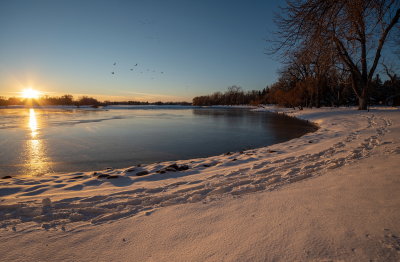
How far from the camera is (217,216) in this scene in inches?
106

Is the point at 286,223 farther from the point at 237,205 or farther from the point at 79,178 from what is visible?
the point at 79,178

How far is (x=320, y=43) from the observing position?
15.7ft

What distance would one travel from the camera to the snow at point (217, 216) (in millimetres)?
1965

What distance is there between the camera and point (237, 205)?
2.97 metres

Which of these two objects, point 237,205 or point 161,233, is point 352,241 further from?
point 161,233

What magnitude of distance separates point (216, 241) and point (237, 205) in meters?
0.93

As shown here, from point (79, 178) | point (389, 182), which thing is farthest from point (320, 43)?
point (79, 178)

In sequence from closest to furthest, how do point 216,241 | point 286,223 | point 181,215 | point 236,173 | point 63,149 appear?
point 216,241 < point 286,223 < point 181,215 < point 236,173 < point 63,149

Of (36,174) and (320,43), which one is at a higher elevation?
(320,43)

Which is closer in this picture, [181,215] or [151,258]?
[151,258]

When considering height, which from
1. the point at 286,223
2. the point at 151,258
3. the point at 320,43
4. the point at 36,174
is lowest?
the point at 36,174

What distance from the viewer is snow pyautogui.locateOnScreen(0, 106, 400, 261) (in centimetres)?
196

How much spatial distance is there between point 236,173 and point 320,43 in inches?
146

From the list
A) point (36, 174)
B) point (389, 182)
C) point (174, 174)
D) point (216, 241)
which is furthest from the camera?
point (36, 174)
